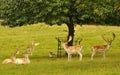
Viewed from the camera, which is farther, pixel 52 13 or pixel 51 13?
pixel 51 13

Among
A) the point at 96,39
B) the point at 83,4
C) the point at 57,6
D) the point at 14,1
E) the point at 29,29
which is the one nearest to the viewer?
the point at 83,4

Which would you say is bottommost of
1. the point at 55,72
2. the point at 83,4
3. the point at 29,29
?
the point at 29,29

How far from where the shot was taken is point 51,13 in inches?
1355

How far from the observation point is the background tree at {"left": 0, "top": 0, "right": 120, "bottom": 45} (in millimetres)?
34031

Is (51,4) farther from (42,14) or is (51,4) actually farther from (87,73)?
(87,73)

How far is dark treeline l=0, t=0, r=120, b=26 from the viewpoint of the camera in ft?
112

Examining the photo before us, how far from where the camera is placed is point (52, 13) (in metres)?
34.2

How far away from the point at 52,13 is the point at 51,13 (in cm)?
17

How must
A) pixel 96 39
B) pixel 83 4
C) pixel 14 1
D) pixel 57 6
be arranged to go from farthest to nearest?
pixel 96 39, pixel 14 1, pixel 57 6, pixel 83 4

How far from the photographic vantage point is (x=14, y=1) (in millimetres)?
36406

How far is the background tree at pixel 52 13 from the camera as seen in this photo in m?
34.0

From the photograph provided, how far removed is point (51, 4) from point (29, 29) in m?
37.8

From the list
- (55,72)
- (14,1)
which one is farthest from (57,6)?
(55,72)

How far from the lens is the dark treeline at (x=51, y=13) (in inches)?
1339
